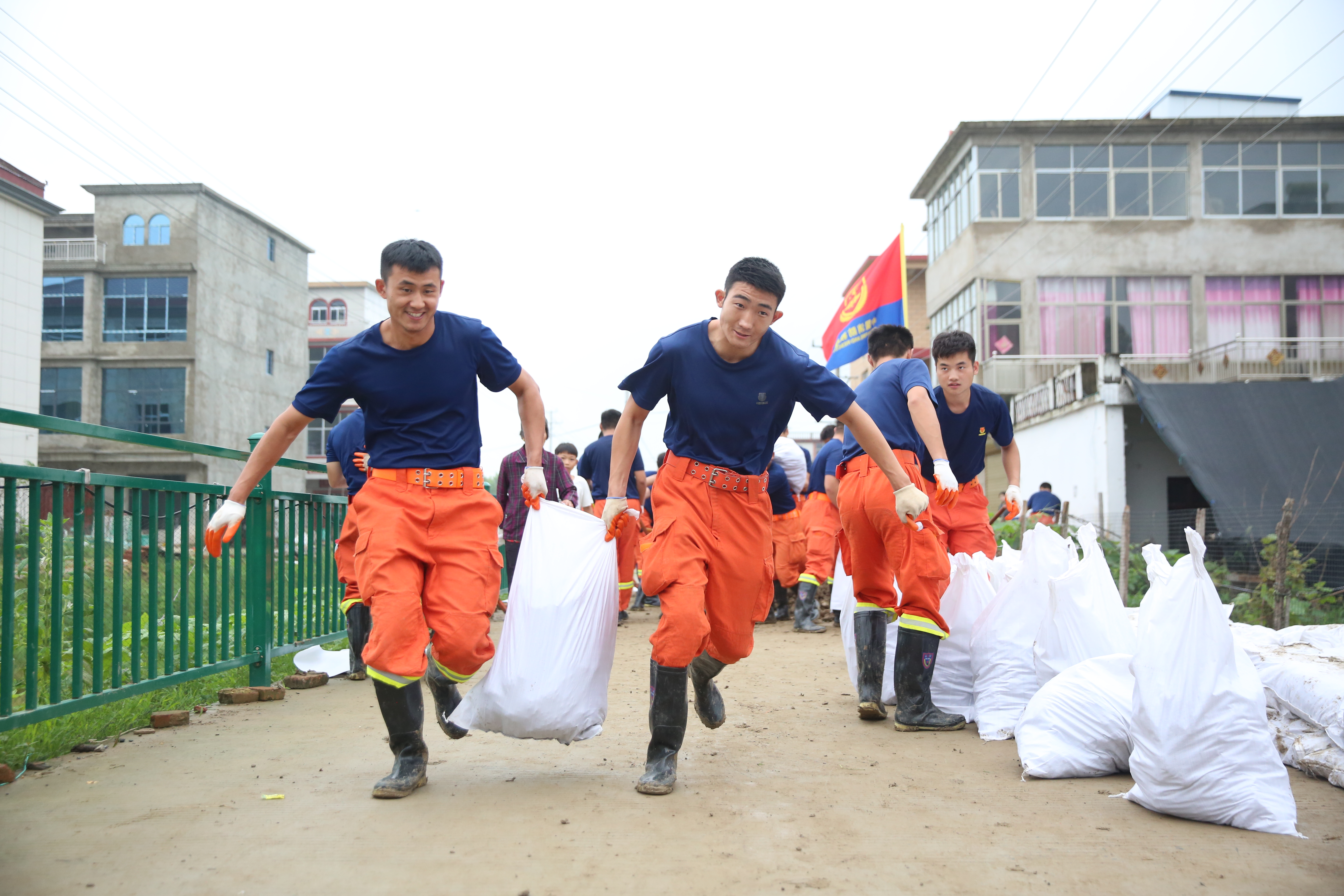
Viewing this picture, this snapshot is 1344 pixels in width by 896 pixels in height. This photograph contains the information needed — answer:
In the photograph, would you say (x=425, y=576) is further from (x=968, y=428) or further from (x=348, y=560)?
(x=968, y=428)

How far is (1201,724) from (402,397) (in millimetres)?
2827

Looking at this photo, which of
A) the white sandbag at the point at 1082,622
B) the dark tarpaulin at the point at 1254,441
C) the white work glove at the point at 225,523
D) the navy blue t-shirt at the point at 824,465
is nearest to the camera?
the white work glove at the point at 225,523

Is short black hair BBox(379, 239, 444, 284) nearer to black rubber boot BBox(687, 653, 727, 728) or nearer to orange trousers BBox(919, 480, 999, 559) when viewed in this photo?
black rubber boot BBox(687, 653, 727, 728)

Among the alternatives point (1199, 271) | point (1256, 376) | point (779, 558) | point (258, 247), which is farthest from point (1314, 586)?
point (258, 247)

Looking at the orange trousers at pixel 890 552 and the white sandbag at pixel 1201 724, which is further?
the orange trousers at pixel 890 552

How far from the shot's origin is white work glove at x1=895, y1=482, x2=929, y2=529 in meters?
3.84

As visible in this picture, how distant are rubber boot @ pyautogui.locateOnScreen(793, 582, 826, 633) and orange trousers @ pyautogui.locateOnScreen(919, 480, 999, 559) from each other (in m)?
3.75

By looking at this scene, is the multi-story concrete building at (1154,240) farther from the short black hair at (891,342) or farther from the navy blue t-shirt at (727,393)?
the navy blue t-shirt at (727,393)

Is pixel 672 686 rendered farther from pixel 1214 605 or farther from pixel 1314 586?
pixel 1314 586

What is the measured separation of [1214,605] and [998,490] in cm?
2609

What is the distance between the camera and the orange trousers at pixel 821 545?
879cm

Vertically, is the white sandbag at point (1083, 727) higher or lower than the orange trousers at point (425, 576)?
lower

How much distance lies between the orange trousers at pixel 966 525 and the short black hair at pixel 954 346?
27.1 inches

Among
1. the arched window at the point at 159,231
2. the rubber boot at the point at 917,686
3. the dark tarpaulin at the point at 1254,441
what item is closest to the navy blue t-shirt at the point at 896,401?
the rubber boot at the point at 917,686
